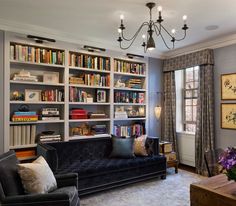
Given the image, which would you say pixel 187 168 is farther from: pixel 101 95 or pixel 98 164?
pixel 101 95

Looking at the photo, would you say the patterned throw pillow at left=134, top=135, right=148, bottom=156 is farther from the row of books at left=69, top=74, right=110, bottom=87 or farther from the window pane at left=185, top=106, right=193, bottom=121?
the window pane at left=185, top=106, right=193, bottom=121

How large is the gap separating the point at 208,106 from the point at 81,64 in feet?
8.71

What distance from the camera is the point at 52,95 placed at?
4.00 m

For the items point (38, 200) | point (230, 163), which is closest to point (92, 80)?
point (38, 200)

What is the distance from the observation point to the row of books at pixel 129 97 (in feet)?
15.6

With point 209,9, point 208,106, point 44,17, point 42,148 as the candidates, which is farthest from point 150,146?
Answer: point 44,17

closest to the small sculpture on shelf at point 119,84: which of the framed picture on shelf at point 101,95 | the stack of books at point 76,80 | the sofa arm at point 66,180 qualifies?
the framed picture on shelf at point 101,95

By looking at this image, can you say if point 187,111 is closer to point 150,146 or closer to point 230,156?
point 150,146

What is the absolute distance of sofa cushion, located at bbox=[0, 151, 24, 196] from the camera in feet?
6.89

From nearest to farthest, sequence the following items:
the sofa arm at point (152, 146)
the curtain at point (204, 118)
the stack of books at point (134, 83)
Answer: the sofa arm at point (152, 146), the curtain at point (204, 118), the stack of books at point (134, 83)

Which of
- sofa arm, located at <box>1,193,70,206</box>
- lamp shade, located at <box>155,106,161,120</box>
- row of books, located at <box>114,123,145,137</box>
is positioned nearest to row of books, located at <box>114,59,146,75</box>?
lamp shade, located at <box>155,106,161,120</box>

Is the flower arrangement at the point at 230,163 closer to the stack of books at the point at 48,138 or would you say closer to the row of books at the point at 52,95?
the stack of books at the point at 48,138

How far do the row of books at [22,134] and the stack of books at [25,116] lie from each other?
12 cm

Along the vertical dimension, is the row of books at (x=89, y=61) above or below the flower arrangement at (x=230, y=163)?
above
